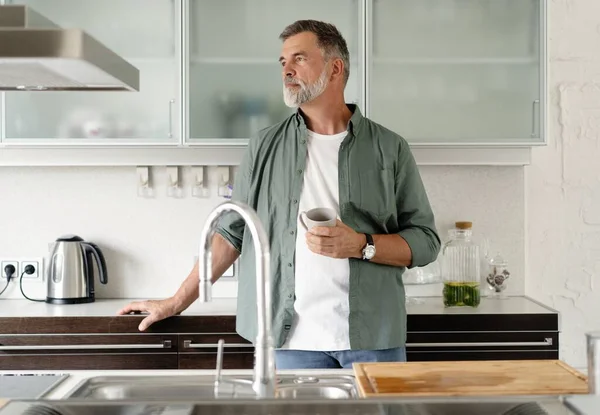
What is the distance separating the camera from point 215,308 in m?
2.81

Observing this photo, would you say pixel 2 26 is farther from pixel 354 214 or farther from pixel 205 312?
pixel 205 312

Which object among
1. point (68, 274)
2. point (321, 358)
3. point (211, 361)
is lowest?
point (211, 361)

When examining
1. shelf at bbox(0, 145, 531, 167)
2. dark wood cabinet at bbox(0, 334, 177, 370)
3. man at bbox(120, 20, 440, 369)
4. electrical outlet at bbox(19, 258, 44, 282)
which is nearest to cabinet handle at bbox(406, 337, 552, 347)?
man at bbox(120, 20, 440, 369)

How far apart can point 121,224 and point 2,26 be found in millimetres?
1967

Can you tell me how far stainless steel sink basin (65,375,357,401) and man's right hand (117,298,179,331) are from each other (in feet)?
2.74

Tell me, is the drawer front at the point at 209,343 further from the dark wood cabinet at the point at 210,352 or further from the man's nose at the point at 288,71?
the man's nose at the point at 288,71

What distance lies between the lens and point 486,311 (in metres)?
2.70

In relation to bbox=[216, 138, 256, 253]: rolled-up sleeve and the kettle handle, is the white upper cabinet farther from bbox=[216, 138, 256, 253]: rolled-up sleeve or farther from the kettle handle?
bbox=[216, 138, 256, 253]: rolled-up sleeve

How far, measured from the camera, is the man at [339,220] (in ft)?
6.89

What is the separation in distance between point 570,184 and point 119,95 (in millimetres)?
1946

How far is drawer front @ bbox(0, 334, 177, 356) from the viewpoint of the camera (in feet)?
8.50

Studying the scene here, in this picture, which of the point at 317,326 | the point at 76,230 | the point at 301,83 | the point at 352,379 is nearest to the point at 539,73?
the point at 301,83

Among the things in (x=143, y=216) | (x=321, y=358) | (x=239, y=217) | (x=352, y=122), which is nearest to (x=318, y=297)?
(x=321, y=358)

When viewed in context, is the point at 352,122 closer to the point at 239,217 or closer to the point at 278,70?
the point at 239,217
